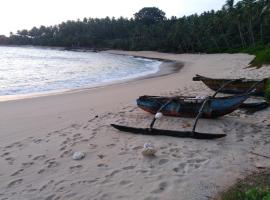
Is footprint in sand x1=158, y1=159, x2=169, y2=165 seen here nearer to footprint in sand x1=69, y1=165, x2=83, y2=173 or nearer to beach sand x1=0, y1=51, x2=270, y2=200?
beach sand x1=0, y1=51, x2=270, y2=200

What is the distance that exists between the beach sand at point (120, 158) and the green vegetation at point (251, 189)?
0.25 metres

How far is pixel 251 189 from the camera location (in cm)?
385

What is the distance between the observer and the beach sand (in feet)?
15.7

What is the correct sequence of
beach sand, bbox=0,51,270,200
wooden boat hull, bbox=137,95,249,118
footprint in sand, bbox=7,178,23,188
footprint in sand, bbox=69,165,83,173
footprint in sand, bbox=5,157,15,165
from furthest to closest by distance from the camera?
wooden boat hull, bbox=137,95,249,118
footprint in sand, bbox=5,157,15,165
footprint in sand, bbox=69,165,83,173
footprint in sand, bbox=7,178,23,188
beach sand, bbox=0,51,270,200

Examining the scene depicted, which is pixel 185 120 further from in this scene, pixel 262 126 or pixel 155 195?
pixel 155 195

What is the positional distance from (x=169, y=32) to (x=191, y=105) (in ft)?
210

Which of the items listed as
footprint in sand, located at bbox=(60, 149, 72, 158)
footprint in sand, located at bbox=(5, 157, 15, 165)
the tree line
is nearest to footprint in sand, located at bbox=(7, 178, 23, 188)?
footprint in sand, located at bbox=(5, 157, 15, 165)

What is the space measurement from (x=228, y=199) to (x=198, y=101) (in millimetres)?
4404

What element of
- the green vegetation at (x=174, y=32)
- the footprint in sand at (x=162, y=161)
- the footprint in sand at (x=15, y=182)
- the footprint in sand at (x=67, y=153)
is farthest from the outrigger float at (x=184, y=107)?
the green vegetation at (x=174, y=32)

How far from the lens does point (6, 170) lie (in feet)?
18.6

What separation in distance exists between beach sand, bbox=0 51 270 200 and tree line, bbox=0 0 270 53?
1364 inches

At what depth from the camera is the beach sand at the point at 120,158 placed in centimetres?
478

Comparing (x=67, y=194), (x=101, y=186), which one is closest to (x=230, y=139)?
(x=101, y=186)

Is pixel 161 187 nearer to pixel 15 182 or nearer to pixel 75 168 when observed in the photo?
pixel 75 168
